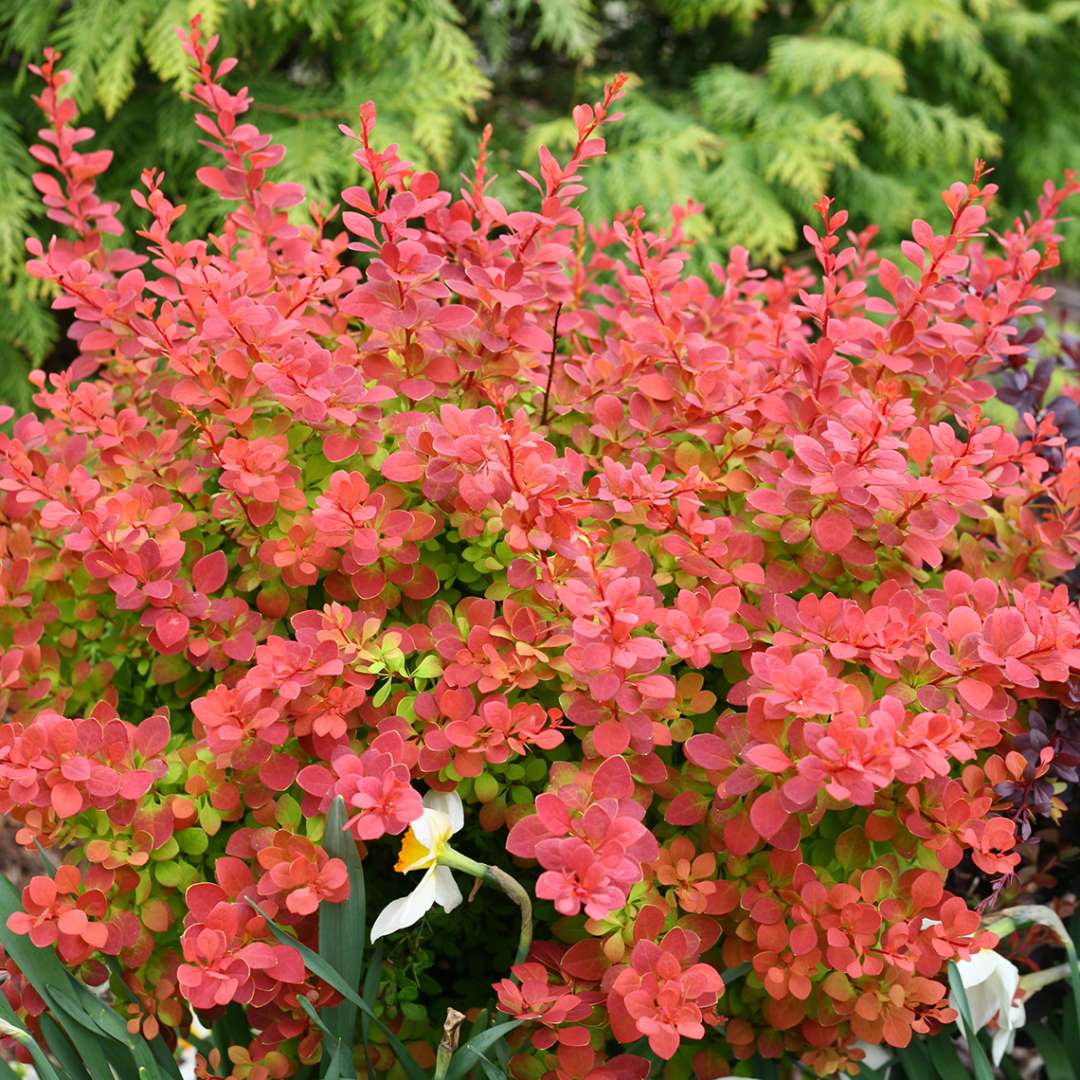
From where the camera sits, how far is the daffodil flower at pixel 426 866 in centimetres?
112

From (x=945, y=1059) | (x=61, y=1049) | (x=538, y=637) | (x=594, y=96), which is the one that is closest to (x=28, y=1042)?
(x=61, y=1049)

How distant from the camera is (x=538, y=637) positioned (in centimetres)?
117

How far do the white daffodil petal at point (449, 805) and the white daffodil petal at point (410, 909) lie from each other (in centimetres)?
5

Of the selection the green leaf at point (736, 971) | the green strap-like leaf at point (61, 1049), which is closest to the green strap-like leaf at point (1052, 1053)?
the green leaf at point (736, 971)

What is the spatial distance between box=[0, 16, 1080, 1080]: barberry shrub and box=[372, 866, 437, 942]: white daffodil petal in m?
0.04

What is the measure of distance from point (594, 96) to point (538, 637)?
2.94 m

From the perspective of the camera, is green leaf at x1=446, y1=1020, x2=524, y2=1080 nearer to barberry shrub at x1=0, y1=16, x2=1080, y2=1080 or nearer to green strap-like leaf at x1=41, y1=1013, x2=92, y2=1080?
barberry shrub at x1=0, y1=16, x2=1080, y2=1080

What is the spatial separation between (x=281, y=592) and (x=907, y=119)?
324 centimetres

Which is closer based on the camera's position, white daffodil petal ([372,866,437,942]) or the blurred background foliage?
white daffodil petal ([372,866,437,942])

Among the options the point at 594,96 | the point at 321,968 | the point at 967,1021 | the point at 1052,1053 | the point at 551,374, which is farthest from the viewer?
the point at 594,96

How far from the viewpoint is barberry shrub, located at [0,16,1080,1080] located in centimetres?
111

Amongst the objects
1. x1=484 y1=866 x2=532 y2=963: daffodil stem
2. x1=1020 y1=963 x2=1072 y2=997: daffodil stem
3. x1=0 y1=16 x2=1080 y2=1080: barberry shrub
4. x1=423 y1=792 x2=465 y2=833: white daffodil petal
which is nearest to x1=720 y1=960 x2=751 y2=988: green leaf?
x1=0 y1=16 x2=1080 y2=1080: barberry shrub

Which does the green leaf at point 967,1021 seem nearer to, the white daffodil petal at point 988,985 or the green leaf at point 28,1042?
the white daffodil petal at point 988,985

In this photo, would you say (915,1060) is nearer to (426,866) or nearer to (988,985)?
(988,985)
